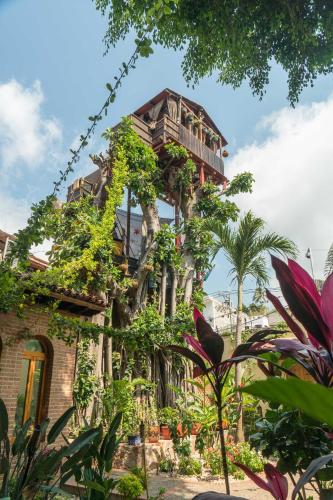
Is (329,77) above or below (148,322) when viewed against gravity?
above

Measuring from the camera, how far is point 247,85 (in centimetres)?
827

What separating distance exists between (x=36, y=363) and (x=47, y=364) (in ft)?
0.83

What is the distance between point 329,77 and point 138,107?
10.0 metres

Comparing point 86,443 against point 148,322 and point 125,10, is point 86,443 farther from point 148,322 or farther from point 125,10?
point 148,322

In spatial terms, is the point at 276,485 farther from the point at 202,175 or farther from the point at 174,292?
the point at 202,175

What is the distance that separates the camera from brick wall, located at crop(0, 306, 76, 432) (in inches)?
246

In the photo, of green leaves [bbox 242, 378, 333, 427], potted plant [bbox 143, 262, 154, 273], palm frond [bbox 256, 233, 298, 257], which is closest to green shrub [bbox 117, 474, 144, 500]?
green leaves [bbox 242, 378, 333, 427]

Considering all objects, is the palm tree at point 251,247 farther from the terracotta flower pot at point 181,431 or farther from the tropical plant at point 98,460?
the tropical plant at point 98,460

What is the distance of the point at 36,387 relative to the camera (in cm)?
689

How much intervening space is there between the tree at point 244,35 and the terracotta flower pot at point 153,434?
27.8 feet

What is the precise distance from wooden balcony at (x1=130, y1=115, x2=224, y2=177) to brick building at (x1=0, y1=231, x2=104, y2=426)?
8.67 m

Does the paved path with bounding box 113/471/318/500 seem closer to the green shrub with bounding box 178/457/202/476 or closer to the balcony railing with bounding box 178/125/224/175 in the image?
the green shrub with bounding box 178/457/202/476

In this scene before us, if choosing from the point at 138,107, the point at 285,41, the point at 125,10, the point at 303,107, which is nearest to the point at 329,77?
the point at 303,107

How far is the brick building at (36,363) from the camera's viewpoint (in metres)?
6.29
